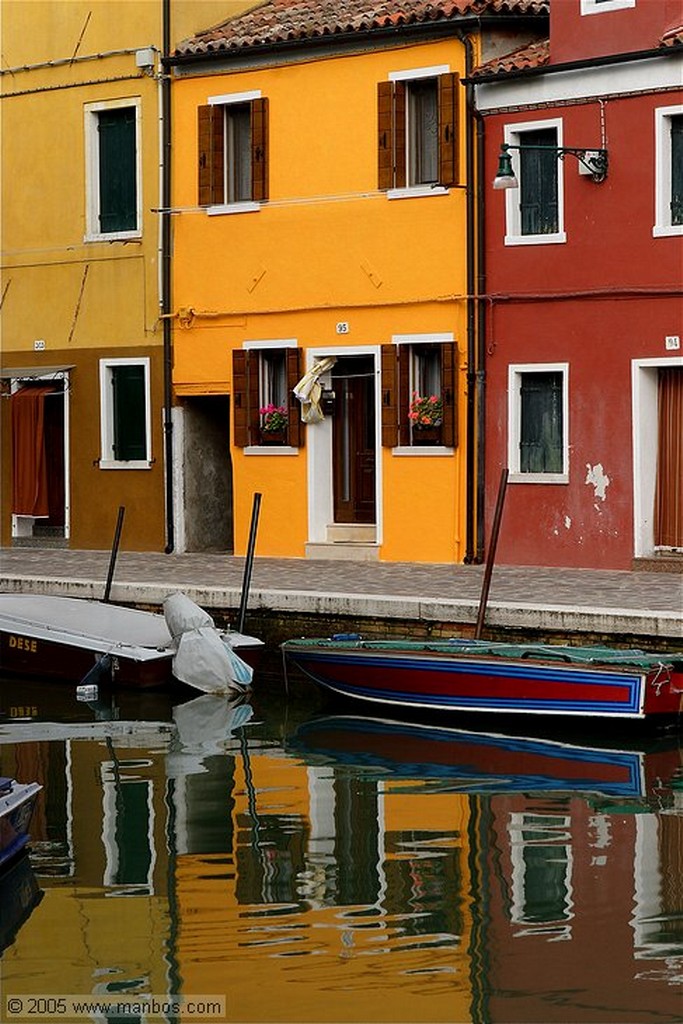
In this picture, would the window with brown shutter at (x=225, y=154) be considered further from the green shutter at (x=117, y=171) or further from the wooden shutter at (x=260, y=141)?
the green shutter at (x=117, y=171)

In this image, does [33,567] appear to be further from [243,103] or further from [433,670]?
[433,670]

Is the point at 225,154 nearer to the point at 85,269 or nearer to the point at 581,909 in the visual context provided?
the point at 85,269

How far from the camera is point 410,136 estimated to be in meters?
27.4

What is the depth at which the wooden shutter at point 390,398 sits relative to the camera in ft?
89.9

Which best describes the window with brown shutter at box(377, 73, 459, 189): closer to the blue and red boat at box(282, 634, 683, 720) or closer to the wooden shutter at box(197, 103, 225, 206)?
the wooden shutter at box(197, 103, 225, 206)

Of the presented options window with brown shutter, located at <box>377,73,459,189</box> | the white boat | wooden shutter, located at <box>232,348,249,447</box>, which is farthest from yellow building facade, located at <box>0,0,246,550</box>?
the white boat

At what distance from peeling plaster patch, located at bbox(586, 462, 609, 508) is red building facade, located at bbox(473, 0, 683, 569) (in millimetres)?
18

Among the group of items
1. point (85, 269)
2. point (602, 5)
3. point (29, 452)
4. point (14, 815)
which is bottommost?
point (14, 815)

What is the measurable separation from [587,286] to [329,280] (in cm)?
380

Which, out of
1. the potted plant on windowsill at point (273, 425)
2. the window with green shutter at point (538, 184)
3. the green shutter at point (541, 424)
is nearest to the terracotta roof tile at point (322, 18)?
the window with green shutter at point (538, 184)

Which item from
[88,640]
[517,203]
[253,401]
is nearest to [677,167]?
[517,203]

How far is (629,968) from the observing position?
12.4 metres

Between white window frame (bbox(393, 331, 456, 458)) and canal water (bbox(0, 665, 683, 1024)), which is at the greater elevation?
white window frame (bbox(393, 331, 456, 458))

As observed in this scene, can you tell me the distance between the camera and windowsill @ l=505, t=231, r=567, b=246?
85.3 feet
